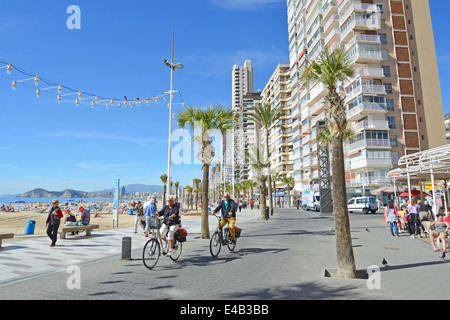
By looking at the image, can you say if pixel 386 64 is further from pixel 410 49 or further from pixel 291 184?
pixel 291 184

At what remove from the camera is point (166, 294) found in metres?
5.40

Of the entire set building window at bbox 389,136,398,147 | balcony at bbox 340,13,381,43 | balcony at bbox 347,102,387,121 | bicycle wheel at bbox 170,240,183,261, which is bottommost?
bicycle wheel at bbox 170,240,183,261

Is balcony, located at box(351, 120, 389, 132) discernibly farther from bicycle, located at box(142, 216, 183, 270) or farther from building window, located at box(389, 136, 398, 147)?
bicycle, located at box(142, 216, 183, 270)

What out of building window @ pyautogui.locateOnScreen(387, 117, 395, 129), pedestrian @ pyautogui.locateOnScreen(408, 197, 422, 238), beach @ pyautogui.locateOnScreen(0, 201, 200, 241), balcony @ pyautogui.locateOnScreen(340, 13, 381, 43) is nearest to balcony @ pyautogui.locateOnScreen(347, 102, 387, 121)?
building window @ pyautogui.locateOnScreen(387, 117, 395, 129)

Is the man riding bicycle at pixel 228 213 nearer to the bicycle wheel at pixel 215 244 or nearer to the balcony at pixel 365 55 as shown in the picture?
the bicycle wheel at pixel 215 244

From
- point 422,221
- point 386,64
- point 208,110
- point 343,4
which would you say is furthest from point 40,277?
point 343,4

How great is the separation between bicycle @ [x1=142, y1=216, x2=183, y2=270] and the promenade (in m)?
0.21

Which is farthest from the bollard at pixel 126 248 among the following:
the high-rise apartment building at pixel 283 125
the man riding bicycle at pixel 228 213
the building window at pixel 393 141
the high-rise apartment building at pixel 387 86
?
the high-rise apartment building at pixel 283 125

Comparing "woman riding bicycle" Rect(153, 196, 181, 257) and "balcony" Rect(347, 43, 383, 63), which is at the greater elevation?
"balcony" Rect(347, 43, 383, 63)

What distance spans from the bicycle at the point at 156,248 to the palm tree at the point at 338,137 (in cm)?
440

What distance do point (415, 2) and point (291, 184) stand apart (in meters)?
42.1

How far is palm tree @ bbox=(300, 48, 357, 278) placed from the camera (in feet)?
21.7

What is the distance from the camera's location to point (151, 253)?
303 inches

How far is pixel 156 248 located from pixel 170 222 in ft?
2.79
